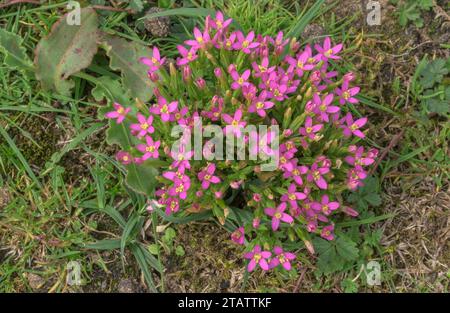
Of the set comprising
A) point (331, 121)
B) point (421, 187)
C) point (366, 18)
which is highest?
point (366, 18)

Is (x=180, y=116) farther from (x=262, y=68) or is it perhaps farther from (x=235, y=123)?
(x=262, y=68)

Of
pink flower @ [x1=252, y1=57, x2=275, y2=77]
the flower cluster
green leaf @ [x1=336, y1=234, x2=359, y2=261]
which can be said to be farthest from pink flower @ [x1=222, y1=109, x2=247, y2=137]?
green leaf @ [x1=336, y1=234, x2=359, y2=261]

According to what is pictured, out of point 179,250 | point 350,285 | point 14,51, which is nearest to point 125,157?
point 179,250

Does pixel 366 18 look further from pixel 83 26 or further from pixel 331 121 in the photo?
pixel 83 26

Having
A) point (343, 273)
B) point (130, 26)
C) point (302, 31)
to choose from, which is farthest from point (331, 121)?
point (130, 26)

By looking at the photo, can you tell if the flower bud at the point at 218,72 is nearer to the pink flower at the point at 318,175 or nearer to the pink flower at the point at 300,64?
the pink flower at the point at 300,64

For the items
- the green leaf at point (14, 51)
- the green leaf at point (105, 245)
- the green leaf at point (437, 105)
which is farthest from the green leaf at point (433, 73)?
the green leaf at point (14, 51)

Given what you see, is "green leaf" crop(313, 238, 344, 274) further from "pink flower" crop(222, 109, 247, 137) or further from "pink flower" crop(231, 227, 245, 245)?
"pink flower" crop(222, 109, 247, 137)
